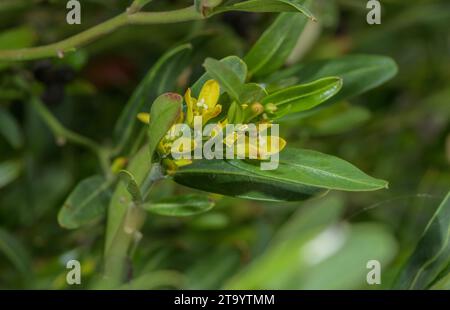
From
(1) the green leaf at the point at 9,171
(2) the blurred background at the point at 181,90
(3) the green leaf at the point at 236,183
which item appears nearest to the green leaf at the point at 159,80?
(2) the blurred background at the point at 181,90

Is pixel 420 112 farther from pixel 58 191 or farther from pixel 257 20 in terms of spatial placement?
pixel 58 191

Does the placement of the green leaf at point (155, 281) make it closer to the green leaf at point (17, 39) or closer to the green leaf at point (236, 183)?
the green leaf at point (236, 183)

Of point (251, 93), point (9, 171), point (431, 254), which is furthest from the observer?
point (9, 171)

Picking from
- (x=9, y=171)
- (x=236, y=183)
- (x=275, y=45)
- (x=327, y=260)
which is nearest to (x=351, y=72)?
(x=275, y=45)

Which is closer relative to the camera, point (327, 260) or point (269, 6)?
point (327, 260)

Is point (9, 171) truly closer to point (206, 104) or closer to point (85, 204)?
point (85, 204)

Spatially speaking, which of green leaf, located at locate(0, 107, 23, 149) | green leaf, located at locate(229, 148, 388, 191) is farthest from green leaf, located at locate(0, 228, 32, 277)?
green leaf, located at locate(229, 148, 388, 191)

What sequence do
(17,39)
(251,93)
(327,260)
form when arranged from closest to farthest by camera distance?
(327,260) → (251,93) → (17,39)
